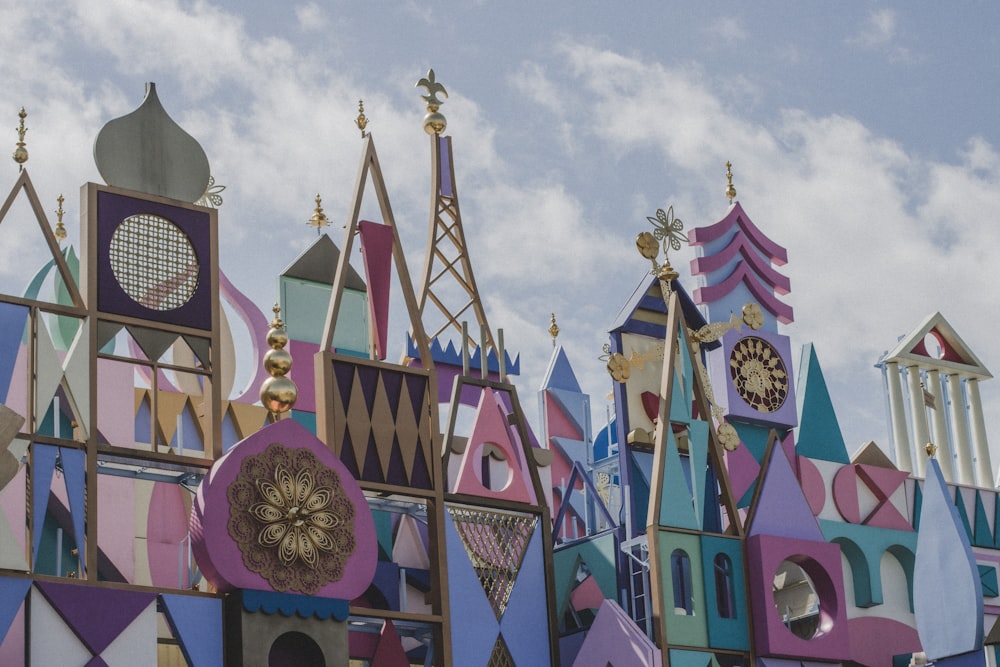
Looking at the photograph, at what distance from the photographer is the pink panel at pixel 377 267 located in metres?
18.9

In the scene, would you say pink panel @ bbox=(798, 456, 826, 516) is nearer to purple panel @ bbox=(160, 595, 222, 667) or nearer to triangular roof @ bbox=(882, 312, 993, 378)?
triangular roof @ bbox=(882, 312, 993, 378)

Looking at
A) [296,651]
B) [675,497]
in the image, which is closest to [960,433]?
[675,497]

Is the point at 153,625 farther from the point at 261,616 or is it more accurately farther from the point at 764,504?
the point at 764,504

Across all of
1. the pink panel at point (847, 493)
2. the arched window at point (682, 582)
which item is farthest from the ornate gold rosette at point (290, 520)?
the pink panel at point (847, 493)

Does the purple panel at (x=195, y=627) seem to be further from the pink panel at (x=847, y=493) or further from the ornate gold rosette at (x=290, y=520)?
the pink panel at (x=847, y=493)

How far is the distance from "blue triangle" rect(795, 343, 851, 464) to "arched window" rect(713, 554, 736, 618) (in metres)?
3.17

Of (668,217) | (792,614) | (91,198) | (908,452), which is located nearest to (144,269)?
(91,198)

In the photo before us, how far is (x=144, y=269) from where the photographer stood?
56.0 feet

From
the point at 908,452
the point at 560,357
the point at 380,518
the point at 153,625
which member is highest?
the point at 560,357

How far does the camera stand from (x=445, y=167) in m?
20.8

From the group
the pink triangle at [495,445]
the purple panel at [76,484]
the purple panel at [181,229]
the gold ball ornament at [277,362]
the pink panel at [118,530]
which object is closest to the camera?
the purple panel at [76,484]

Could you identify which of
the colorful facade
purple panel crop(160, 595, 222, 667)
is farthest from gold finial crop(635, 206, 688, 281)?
purple panel crop(160, 595, 222, 667)

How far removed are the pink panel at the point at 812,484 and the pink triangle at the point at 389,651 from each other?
20.0ft

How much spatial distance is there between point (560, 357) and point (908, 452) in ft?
15.7
